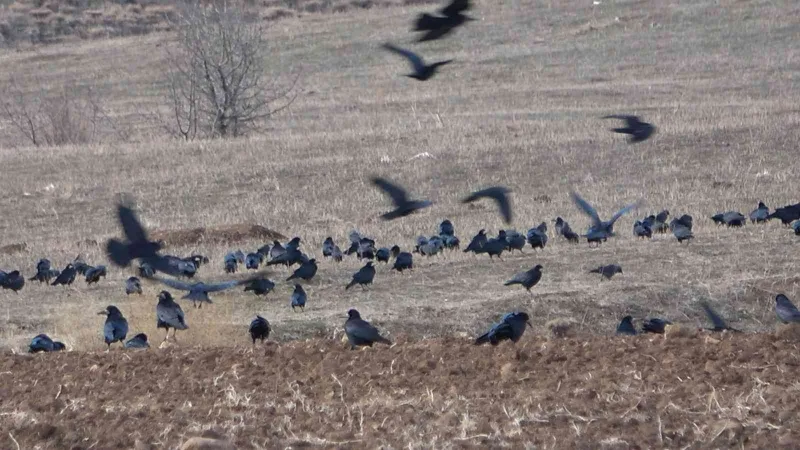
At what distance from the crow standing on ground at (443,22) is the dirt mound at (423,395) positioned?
294cm

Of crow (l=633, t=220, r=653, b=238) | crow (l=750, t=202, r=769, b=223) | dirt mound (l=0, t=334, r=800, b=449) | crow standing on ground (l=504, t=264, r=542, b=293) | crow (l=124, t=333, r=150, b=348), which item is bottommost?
crow (l=750, t=202, r=769, b=223)

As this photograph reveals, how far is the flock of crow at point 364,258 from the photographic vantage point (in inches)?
396

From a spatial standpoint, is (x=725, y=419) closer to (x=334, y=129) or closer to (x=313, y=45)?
(x=334, y=129)

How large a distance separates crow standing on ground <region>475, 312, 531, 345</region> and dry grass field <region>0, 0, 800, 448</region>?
0.80 ft

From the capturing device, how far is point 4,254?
17.6m

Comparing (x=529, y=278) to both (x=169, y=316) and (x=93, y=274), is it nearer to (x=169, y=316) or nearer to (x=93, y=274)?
(x=169, y=316)

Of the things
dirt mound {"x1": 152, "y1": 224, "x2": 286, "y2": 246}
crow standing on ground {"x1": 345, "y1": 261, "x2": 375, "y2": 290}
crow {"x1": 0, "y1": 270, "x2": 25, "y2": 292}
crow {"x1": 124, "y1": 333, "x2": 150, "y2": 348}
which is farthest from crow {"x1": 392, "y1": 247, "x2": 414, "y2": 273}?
dirt mound {"x1": 152, "y1": 224, "x2": 286, "y2": 246}

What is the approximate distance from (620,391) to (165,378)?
283cm

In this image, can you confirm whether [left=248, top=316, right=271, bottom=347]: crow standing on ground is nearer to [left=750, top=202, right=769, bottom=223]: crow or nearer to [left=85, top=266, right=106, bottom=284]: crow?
[left=85, top=266, right=106, bottom=284]: crow

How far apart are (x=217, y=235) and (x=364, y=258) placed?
3424 millimetres

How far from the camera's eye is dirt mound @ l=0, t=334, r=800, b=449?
21.0ft

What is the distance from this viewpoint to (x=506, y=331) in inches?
344

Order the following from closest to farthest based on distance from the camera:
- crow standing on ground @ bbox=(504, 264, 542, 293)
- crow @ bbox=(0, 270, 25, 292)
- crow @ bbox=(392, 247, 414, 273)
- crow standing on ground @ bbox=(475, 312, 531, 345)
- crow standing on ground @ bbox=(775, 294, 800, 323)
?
crow standing on ground @ bbox=(475, 312, 531, 345), crow standing on ground @ bbox=(775, 294, 800, 323), crow standing on ground @ bbox=(504, 264, 542, 293), crow @ bbox=(392, 247, 414, 273), crow @ bbox=(0, 270, 25, 292)

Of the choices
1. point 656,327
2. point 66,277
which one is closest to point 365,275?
point 66,277
